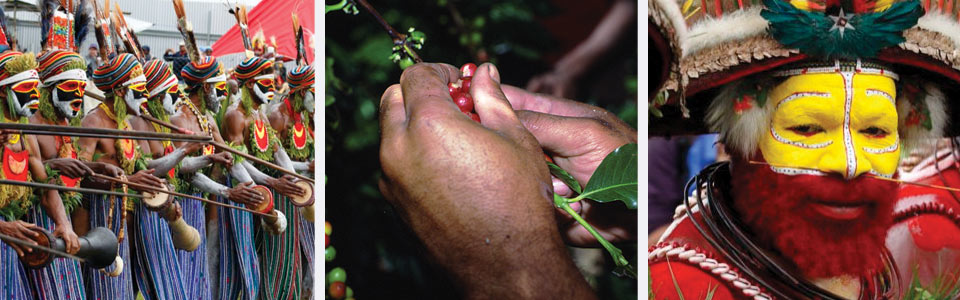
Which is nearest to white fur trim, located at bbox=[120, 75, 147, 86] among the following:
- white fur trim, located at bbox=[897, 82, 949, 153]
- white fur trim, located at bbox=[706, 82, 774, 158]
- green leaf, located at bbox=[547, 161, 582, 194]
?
green leaf, located at bbox=[547, 161, 582, 194]

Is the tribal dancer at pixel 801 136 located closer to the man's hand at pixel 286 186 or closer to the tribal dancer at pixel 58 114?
the man's hand at pixel 286 186

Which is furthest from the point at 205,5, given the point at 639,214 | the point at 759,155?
the point at 759,155

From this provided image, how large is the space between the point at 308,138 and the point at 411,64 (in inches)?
45.6

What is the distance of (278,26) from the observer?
502 cm

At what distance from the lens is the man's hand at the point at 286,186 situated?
16.5ft

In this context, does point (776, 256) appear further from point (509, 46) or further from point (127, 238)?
point (127, 238)

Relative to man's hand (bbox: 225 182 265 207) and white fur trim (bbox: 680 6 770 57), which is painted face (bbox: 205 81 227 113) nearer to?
man's hand (bbox: 225 182 265 207)

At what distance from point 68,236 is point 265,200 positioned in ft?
3.64

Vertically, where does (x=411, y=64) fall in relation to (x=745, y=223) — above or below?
above

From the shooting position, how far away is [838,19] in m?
4.16

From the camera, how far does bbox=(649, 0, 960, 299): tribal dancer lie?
164 inches

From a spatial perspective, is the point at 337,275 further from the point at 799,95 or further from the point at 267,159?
the point at 799,95

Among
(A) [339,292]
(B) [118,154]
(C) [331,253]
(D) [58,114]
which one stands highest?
(D) [58,114]

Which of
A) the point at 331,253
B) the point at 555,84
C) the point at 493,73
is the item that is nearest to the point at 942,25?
the point at 555,84
